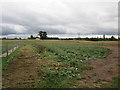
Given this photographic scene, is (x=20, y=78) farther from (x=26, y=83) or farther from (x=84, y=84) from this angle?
(x=84, y=84)

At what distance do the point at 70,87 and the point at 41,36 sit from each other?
314 ft

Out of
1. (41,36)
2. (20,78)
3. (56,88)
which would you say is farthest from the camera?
(41,36)

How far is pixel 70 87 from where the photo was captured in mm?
4719

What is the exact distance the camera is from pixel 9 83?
17.4ft

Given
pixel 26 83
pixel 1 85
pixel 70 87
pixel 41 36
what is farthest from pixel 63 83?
pixel 41 36

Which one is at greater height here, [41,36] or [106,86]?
[41,36]

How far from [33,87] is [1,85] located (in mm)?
1621

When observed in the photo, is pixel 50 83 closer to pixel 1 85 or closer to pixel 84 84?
pixel 84 84

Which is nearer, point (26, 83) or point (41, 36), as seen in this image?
point (26, 83)

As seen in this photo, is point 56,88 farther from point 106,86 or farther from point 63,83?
point 106,86

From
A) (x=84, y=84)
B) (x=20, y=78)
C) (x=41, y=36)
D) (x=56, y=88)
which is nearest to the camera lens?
(x=56, y=88)

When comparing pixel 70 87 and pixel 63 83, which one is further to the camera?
pixel 63 83

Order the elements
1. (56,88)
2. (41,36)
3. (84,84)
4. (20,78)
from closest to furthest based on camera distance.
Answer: (56,88), (84,84), (20,78), (41,36)

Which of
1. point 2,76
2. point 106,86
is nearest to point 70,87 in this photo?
point 106,86
